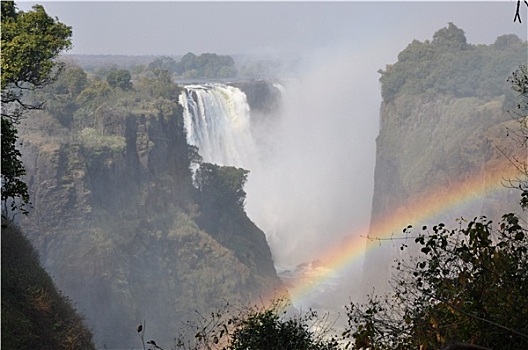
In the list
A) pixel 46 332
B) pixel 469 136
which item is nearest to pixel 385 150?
pixel 469 136

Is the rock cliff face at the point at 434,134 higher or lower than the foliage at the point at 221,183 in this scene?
higher

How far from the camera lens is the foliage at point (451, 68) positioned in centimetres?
4162

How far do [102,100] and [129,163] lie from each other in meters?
3.58

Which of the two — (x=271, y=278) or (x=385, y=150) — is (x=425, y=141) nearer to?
(x=385, y=150)

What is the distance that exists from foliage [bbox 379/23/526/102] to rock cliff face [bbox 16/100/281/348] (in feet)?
51.2

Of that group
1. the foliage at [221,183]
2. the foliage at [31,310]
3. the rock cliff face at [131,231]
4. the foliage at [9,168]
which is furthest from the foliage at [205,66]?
the foliage at [9,168]

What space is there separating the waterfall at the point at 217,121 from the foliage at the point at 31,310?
927 inches

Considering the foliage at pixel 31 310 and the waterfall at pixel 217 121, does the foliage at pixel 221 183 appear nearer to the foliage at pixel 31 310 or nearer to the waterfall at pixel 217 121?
the waterfall at pixel 217 121

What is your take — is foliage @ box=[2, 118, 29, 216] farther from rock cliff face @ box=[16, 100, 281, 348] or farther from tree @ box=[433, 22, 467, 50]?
tree @ box=[433, 22, 467, 50]

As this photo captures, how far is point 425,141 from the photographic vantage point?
40.6m

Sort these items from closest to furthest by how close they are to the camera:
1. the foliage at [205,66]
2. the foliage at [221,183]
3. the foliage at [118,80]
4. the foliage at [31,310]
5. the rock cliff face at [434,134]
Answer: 1. the foliage at [31,310]
2. the foliage at [118,80]
3. the foliage at [221,183]
4. the rock cliff face at [434,134]
5. the foliage at [205,66]

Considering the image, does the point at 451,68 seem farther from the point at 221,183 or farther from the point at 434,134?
the point at 221,183

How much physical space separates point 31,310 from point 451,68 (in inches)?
1413

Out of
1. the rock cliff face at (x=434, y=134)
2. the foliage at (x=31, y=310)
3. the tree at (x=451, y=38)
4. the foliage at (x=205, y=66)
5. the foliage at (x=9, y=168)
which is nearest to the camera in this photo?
the foliage at (x=9, y=168)
